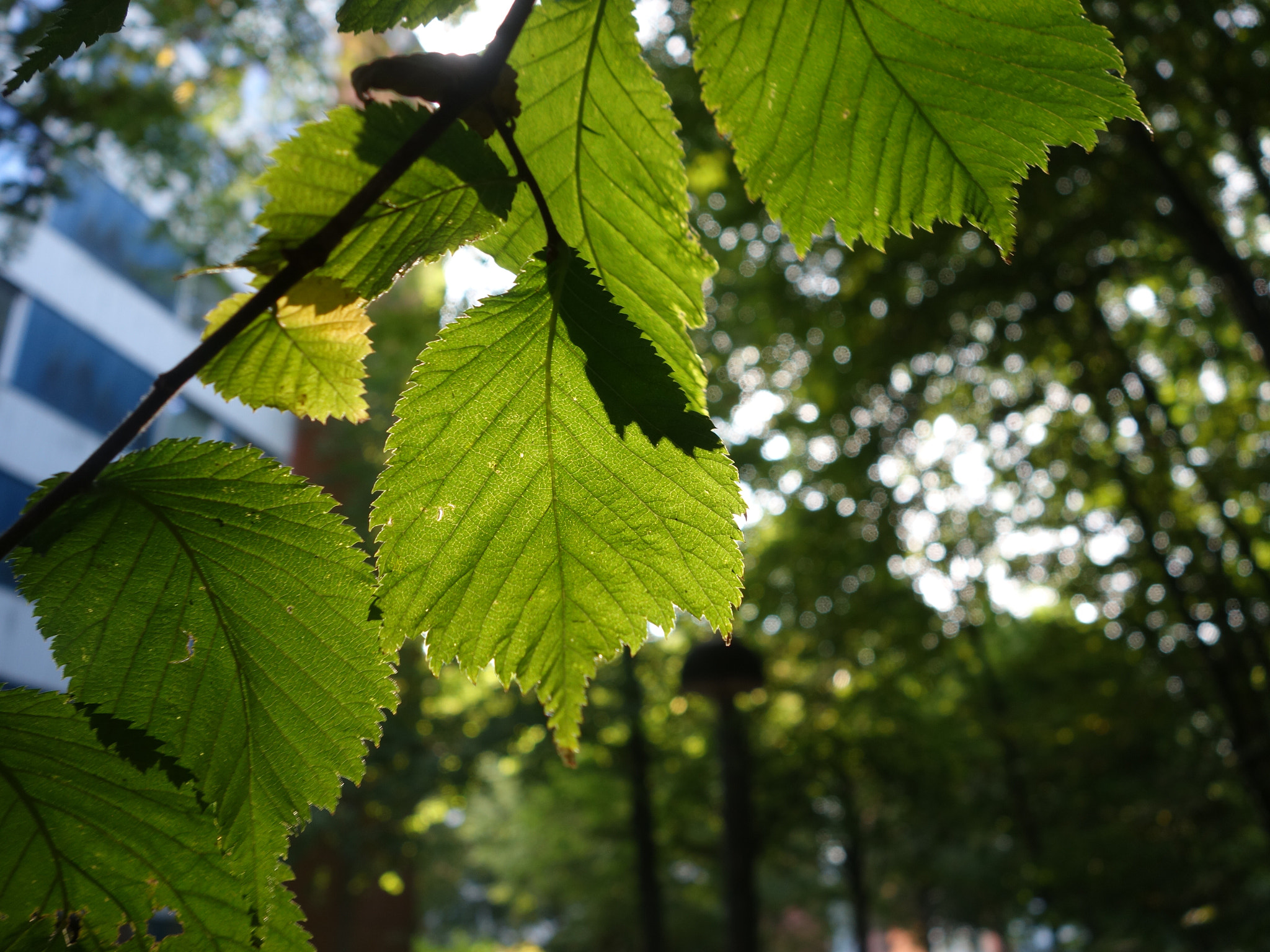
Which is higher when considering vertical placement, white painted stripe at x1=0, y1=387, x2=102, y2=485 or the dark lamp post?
white painted stripe at x1=0, y1=387, x2=102, y2=485

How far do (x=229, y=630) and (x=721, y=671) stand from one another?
199 inches

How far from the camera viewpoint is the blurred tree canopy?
14.2 feet

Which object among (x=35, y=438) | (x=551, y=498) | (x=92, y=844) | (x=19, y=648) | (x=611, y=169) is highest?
(x=35, y=438)

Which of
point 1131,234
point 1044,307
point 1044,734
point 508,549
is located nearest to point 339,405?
point 508,549

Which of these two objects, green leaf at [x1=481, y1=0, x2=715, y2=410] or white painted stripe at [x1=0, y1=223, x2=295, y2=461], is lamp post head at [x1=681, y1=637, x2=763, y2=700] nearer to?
white painted stripe at [x1=0, y1=223, x2=295, y2=461]

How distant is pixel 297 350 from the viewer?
33 cm

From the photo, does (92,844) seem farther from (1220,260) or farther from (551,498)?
(1220,260)

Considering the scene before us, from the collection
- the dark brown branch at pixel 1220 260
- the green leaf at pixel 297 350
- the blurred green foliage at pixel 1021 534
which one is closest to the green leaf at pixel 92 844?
the green leaf at pixel 297 350

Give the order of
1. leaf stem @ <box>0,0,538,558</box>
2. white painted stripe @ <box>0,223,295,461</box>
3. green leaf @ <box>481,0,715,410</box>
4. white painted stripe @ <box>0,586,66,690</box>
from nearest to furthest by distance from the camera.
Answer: leaf stem @ <box>0,0,538,558</box>, green leaf @ <box>481,0,715,410</box>, white painted stripe @ <box>0,586,66,690</box>, white painted stripe @ <box>0,223,295,461</box>

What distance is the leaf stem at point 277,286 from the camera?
0.24 metres

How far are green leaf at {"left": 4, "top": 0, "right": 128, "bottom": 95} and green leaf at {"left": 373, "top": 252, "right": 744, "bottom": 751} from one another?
0.14m

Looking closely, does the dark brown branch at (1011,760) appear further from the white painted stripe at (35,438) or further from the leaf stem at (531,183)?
the white painted stripe at (35,438)

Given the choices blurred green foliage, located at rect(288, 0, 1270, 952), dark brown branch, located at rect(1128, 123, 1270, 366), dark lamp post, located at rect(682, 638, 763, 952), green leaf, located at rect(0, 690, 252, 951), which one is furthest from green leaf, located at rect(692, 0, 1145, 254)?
dark lamp post, located at rect(682, 638, 763, 952)

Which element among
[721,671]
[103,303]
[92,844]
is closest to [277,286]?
[92,844]
